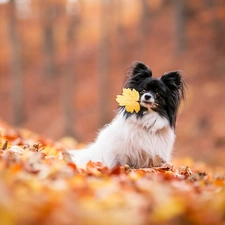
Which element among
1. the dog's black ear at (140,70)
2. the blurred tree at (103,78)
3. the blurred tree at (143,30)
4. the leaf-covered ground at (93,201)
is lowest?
the leaf-covered ground at (93,201)

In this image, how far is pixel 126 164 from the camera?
17.4 feet

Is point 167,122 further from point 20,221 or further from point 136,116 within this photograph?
point 20,221

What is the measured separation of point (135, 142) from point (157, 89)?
0.72 meters

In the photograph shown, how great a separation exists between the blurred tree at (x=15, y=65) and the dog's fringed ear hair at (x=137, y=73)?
491 inches

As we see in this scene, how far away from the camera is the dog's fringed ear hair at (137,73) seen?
5445 millimetres

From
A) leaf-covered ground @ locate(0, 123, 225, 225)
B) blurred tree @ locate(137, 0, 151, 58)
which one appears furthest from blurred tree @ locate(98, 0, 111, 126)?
leaf-covered ground @ locate(0, 123, 225, 225)

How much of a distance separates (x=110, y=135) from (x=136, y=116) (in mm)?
427

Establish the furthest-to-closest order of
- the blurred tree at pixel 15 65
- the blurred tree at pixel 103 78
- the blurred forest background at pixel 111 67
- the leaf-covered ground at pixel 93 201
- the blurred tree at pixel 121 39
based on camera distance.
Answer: the blurred tree at pixel 121 39 < the blurred tree at pixel 15 65 < the blurred tree at pixel 103 78 < the blurred forest background at pixel 111 67 < the leaf-covered ground at pixel 93 201

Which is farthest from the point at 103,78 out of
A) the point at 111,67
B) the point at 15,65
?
the point at 111,67

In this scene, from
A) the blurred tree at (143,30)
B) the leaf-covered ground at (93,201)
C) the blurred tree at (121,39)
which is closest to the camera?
the leaf-covered ground at (93,201)

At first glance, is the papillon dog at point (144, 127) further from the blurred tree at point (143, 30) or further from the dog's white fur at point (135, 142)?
the blurred tree at point (143, 30)

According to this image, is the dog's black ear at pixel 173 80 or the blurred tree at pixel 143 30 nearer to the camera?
the dog's black ear at pixel 173 80

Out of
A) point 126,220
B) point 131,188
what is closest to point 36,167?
point 131,188

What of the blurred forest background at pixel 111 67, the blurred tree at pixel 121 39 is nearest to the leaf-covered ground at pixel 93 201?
the blurred forest background at pixel 111 67
